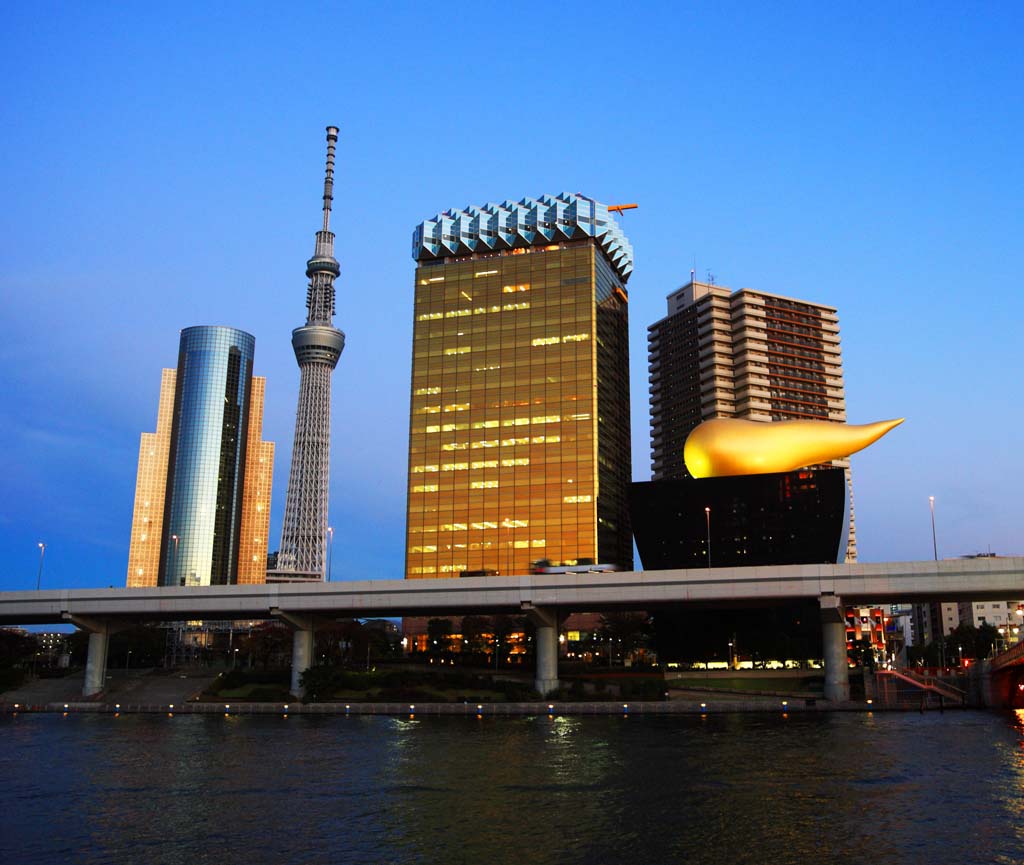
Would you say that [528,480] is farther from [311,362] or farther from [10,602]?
[10,602]

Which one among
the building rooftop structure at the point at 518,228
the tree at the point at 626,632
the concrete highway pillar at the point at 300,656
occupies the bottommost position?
the concrete highway pillar at the point at 300,656

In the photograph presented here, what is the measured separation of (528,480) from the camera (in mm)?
172875

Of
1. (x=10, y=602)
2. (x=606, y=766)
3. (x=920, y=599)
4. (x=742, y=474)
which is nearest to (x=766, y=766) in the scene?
(x=606, y=766)

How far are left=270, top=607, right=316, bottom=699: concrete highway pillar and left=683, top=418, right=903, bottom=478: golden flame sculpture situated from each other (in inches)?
1695

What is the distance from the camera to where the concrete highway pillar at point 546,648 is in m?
88.8

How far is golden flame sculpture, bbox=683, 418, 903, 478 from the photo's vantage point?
322 ft

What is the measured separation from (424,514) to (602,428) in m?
35.5

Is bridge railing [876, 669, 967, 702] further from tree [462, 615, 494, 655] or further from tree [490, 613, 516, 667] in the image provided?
tree [462, 615, 494, 655]

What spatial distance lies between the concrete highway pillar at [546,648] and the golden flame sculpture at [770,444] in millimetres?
24171

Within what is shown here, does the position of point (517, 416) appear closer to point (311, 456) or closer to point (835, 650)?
point (311, 456)

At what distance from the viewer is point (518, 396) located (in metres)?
177

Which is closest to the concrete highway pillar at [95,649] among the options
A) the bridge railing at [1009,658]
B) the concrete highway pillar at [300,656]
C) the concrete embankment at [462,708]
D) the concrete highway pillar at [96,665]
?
the concrete highway pillar at [96,665]

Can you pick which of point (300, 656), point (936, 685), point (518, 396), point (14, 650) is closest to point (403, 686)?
point (300, 656)

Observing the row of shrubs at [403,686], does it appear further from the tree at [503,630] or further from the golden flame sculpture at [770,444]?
the tree at [503,630]
